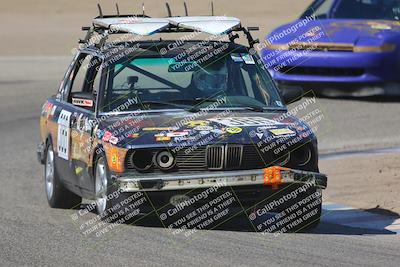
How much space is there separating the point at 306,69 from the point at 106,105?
776cm

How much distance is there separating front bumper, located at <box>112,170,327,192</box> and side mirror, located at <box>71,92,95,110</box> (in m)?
1.05

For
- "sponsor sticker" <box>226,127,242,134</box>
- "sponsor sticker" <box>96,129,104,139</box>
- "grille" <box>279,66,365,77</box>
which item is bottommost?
"grille" <box>279,66,365,77</box>

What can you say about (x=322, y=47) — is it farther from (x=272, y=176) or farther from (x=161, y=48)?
(x=272, y=176)

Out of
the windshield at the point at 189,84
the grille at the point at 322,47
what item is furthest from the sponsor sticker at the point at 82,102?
the grille at the point at 322,47

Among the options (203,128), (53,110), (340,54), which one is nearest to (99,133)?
(203,128)

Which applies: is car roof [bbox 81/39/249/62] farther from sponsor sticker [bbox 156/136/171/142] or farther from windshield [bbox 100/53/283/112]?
sponsor sticker [bbox 156/136/171/142]

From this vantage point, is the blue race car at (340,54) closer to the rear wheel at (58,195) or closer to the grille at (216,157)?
the rear wheel at (58,195)

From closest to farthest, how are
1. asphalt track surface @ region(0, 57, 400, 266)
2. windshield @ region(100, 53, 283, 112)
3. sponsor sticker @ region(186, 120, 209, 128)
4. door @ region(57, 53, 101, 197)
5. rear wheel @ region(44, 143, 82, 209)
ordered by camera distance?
asphalt track surface @ region(0, 57, 400, 266) → sponsor sticker @ region(186, 120, 209, 128) → door @ region(57, 53, 101, 197) → windshield @ region(100, 53, 283, 112) → rear wheel @ region(44, 143, 82, 209)

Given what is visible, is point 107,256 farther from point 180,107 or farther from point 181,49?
point 181,49

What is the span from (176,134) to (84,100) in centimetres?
119

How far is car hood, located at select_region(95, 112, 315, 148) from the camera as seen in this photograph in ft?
27.9

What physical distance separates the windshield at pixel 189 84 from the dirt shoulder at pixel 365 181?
1.51 metres

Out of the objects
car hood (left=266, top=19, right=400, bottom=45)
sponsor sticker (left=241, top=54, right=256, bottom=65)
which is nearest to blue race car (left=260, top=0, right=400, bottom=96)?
car hood (left=266, top=19, right=400, bottom=45)

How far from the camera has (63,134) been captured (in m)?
9.99
